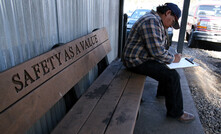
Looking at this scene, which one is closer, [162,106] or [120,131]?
[120,131]

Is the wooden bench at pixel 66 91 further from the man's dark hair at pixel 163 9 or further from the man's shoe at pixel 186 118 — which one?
the man's dark hair at pixel 163 9

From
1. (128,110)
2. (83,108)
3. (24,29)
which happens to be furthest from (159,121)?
(24,29)

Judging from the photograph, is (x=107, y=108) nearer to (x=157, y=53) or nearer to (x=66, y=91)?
(x=66, y=91)

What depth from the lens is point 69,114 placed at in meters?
1.74

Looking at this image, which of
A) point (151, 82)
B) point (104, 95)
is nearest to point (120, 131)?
point (104, 95)

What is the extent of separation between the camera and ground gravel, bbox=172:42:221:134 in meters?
2.96

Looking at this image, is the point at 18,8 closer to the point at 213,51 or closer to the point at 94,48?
the point at 94,48

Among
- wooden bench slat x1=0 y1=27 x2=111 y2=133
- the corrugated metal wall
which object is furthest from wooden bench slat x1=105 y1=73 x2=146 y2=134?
the corrugated metal wall

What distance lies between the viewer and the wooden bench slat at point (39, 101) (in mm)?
1249

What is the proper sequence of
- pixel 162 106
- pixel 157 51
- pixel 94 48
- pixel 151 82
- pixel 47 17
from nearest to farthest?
1. pixel 47 17
2. pixel 157 51
3. pixel 94 48
4. pixel 162 106
5. pixel 151 82

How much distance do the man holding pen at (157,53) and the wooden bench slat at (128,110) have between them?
218 mm

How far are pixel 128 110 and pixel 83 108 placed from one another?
41 cm

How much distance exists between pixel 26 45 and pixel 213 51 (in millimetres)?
7673

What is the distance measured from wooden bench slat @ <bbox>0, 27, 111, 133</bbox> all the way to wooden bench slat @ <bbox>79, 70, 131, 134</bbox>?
34 centimetres
